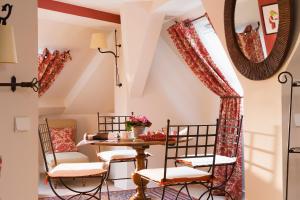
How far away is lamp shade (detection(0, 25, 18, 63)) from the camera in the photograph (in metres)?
2.04

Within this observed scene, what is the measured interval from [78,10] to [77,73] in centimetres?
127

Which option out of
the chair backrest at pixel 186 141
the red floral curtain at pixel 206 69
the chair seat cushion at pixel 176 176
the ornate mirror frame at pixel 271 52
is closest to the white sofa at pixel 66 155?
the chair backrest at pixel 186 141

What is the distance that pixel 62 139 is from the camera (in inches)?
225

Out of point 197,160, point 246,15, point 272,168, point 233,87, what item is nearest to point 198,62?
point 233,87

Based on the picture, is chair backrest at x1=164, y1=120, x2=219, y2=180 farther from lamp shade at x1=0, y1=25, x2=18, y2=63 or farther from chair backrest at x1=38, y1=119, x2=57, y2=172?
lamp shade at x1=0, y1=25, x2=18, y2=63

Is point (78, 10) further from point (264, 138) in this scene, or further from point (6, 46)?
point (264, 138)

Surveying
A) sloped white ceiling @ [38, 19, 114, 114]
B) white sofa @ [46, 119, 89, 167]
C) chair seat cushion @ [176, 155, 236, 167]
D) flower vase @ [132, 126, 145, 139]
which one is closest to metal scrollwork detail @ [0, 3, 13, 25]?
flower vase @ [132, 126, 145, 139]

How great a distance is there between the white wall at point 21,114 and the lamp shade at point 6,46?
181 millimetres

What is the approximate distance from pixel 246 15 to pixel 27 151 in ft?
5.75

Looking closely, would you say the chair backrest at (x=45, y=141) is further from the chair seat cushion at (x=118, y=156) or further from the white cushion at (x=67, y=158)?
the chair seat cushion at (x=118, y=156)

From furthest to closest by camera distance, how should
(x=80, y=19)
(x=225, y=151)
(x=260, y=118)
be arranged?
(x=80, y=19) < (x=225, y=151) < (x=260, y=118)

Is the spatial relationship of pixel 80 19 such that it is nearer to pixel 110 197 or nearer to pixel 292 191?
pixel 110 197

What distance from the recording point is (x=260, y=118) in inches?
106

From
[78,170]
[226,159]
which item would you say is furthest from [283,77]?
[78,170]
